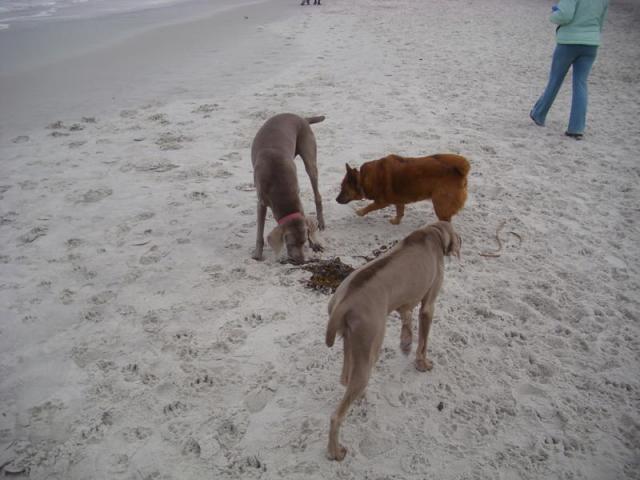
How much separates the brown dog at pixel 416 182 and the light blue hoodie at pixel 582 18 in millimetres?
4045

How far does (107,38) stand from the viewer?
12133 millimetres

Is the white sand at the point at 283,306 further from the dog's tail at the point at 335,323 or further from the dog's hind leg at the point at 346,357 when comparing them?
the dog's tail at the point at 335,323

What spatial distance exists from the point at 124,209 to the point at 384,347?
348 centimetres

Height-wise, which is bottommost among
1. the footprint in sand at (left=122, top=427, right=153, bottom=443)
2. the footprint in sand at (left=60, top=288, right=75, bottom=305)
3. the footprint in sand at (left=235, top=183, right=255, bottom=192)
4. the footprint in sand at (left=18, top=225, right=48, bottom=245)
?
the footprint in sand at (left=122, top=427, right=153, bottom=443)

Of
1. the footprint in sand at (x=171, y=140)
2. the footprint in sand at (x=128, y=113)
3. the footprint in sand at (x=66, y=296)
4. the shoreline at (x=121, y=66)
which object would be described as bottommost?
the footprint in sand at (x=66, y=296)

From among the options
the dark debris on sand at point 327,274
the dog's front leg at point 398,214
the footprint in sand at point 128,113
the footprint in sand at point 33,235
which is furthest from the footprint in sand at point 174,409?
the footprint in sand at point 128,113

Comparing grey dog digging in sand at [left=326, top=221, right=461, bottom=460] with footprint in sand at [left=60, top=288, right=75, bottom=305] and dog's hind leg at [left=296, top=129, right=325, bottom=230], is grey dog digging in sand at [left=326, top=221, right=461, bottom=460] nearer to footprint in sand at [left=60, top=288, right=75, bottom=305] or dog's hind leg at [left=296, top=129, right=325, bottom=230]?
dog's hind leg at [left=296, top=129, right=325, bottom=230]

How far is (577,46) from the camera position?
6.78 meters

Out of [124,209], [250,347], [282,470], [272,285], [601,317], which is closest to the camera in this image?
[282,470]

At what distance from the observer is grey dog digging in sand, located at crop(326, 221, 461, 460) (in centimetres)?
246

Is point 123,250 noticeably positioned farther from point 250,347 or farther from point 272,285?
point 250,347

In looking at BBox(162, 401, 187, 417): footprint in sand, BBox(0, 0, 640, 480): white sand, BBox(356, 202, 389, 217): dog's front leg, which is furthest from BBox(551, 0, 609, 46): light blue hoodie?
BBox(162, 401, 187, 417): footprint in sand

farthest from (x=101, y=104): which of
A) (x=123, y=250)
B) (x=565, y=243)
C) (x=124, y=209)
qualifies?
(x=565, y=243)

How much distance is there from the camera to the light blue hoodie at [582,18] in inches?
259
